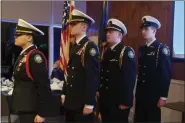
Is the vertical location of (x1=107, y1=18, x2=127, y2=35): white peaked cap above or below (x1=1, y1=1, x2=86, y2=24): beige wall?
below

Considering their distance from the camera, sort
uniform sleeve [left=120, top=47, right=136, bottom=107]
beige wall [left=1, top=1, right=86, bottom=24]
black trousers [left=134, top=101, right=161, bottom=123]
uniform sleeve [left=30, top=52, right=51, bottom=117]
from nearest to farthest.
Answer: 1. uniform sleeve [left=30, top=52, right=51, bottom=117]
2. uniform sleeve [left=120, top=47, right=136, bottom=107]
3. black trousers [left=134, top=101, right=161, bottom=123]
4. beige wall [left=1, top=1, right=86, bottom=24]

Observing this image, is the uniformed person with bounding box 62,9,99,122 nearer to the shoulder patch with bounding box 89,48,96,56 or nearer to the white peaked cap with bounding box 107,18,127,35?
the shoulder patch with bounding box 89,48,96,56

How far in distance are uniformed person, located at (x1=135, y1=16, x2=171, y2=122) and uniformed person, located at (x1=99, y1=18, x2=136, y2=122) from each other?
5.4 inches

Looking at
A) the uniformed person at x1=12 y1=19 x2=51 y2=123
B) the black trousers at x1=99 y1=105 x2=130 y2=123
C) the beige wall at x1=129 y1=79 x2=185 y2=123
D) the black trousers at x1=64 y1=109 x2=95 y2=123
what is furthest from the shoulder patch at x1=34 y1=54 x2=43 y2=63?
the beige wall at x1=129 y1=79 x2=185 y2=123

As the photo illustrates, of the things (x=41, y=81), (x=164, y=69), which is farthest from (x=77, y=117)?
(x=164, y=69)

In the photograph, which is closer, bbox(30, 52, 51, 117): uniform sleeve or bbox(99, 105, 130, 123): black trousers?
bbox(30, 52, 51, 117): uniform sleeve

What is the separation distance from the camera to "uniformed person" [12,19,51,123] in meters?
1.63

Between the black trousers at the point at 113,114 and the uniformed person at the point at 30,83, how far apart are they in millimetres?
625

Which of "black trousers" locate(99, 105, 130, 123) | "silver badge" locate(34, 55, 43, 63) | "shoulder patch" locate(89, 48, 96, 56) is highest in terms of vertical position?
"shoulder patch" locate(89, 48, 96, 56)

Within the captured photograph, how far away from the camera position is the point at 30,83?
1.65 meters

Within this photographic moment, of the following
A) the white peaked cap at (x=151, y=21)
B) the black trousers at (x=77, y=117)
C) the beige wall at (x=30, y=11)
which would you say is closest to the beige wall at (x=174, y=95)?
the white peaked cap at (x=151, y=21)

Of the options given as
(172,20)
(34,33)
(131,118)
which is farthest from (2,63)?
(172,20)

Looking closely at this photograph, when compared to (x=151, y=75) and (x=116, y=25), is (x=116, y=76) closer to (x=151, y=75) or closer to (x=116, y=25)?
(x=151, y=75)

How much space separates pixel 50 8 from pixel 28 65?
1457 millimetres
